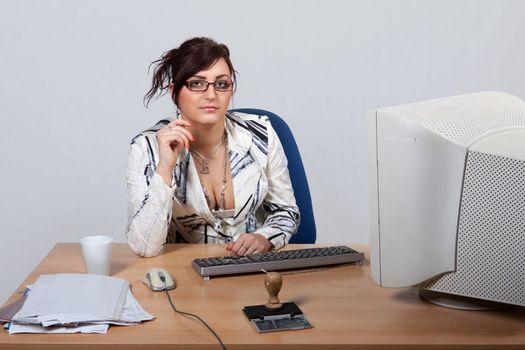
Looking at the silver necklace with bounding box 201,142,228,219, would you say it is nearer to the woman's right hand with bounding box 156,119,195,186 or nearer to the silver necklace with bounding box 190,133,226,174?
the silver necklace with bounding box 190,133,226,174

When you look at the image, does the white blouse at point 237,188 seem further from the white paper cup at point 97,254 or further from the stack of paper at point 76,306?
the stack of paper at point 76,306

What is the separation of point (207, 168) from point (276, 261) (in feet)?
2.03

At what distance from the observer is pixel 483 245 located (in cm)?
145

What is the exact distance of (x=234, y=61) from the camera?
3482mm

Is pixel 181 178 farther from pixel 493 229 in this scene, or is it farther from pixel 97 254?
pixel 493 229

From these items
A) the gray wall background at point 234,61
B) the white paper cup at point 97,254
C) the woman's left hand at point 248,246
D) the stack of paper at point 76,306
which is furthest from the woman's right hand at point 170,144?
the gray wall background at point 234,61

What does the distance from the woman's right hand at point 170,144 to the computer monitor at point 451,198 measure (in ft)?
2.46

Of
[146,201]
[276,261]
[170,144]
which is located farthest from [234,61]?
[276,261]

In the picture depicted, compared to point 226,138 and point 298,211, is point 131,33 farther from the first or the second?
point 298,211

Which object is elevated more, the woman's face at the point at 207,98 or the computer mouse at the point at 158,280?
the woman's face at the point at 207,98

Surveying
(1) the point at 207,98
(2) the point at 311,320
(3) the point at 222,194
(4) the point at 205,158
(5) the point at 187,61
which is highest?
(5) the point at 187,61

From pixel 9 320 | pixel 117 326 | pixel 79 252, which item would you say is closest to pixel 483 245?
pixel 117 326

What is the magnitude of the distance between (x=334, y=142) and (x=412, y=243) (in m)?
2.10

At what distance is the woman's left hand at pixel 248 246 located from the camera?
2.01 meters
